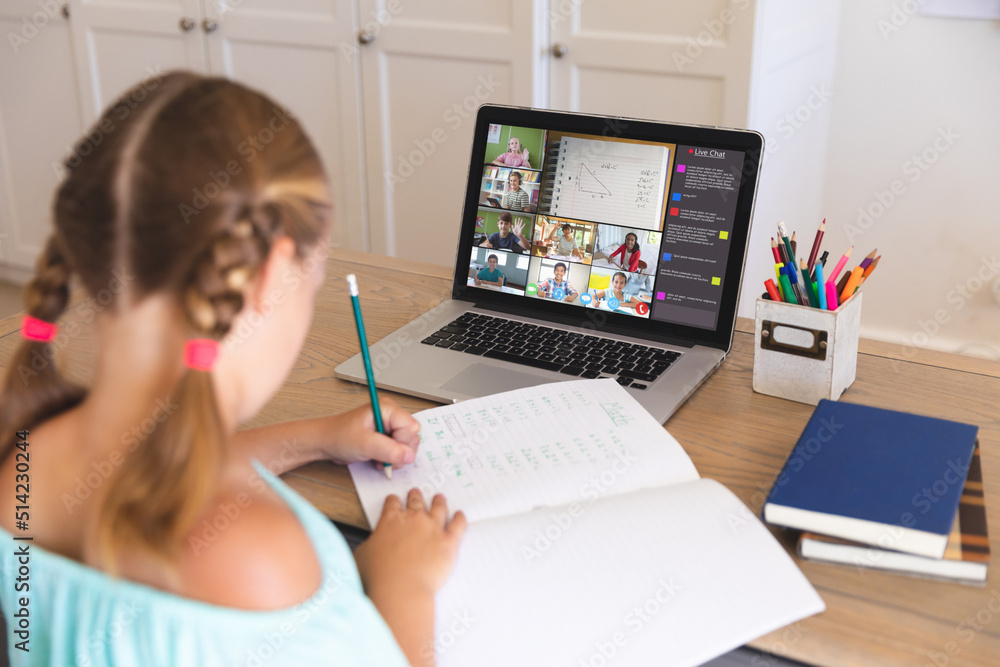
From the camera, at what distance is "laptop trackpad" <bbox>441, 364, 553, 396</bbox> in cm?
97

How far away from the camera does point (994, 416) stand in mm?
903

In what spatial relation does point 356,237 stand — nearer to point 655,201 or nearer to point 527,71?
point 527,71

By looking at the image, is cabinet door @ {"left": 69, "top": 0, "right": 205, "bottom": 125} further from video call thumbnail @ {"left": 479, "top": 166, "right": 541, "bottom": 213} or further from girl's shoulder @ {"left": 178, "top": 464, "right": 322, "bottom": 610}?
girl's shoulder @ {"left": 178, "top": 464, "right": 322, "bottom": 610}

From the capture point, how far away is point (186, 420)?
544 millimetres

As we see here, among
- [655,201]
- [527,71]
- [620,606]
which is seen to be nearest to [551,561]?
[620,606]

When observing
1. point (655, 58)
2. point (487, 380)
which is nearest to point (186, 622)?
point (487, 380)

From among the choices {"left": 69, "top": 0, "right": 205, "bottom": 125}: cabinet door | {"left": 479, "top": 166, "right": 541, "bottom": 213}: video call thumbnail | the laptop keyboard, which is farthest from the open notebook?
{"left": 69, "top": 0, "right": 205, "bottom": 125}: cabinet door

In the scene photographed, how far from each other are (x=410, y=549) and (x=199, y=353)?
0.24 m

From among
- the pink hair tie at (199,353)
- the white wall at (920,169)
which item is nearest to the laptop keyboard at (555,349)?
the pink hair tie at (199,353)

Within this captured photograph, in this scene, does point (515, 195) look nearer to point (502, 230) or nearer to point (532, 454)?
point (502, 230)

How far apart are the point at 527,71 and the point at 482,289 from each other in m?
1.07

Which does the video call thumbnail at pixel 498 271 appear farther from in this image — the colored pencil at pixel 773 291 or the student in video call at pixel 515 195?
the colored pencil at pixel 773 291

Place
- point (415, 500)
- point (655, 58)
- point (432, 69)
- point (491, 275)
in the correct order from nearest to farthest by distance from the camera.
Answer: point (415, 500) → point (491, 275) → point (655, 58) → point (432, 69)

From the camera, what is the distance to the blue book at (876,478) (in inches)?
26.5
